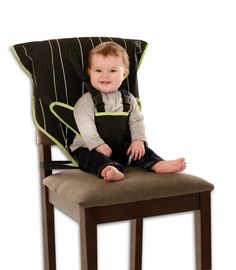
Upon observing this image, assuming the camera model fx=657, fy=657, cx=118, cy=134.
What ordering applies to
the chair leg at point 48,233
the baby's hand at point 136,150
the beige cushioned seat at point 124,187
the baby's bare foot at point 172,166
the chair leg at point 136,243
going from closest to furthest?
the beige cushioned seat at point 124,187 → the baby's bare foot at point 172,166 → the baby's hand at point 136,150 → the chair leg at point 48,233 → the chair leg at point 136,243

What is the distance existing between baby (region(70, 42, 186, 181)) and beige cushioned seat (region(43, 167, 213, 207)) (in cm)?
6

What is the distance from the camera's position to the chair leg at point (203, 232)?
2441 mm

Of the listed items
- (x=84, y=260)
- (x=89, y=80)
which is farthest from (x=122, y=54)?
(x=84, y=260)

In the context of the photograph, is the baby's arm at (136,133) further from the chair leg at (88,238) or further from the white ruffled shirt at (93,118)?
the chair leg at (88,238)

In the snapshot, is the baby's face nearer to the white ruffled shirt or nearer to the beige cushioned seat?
the white ruffled shirt

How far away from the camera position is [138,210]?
2.34 metres

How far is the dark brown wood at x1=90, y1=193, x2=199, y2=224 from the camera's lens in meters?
2.29

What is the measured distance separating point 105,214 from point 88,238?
0.10 metres

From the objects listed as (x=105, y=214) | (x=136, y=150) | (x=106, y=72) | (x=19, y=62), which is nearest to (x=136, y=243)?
(x=136, y=150)

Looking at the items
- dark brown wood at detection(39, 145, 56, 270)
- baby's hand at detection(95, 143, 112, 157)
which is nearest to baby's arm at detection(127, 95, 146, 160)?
baby's hand at detection(95, 143, 112, 157)

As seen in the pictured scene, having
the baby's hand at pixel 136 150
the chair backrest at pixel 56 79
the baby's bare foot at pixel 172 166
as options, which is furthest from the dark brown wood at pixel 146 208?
the chair backrest at pixel 56 79

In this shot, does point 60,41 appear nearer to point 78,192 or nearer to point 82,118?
point 82,118

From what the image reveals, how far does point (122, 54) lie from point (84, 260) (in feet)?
2.64

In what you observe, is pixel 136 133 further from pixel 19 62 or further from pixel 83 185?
pixel 19 62
